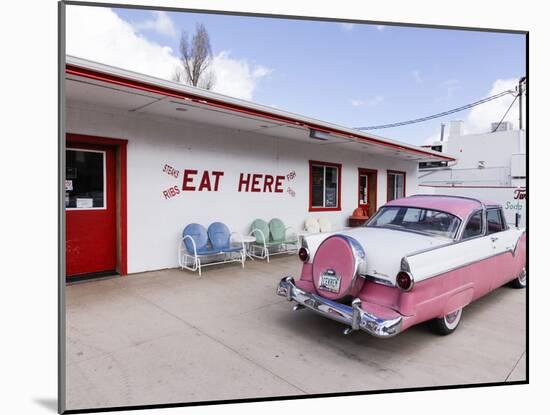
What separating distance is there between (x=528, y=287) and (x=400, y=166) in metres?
9.76

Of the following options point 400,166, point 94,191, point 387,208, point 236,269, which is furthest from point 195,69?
point 400,166

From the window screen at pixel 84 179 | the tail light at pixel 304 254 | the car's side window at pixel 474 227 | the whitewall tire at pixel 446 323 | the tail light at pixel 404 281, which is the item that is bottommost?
the whitewall tire at pixel 446 323

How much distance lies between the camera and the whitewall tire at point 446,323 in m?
3.49

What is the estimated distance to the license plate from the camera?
323cm

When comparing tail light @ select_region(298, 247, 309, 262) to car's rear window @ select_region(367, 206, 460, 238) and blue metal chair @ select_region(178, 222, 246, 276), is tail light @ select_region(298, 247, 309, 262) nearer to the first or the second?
car's rear window @ select_region(367, 206, 460, 238)

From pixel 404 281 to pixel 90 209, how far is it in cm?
477

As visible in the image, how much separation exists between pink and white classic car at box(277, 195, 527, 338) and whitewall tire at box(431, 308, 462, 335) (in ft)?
0.03

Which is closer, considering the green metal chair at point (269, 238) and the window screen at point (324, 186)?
the green metal chair at point (269, 238)

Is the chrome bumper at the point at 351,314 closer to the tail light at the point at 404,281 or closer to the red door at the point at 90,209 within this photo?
the tail light at the point at 404,281

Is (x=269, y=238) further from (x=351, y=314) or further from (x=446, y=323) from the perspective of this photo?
(x=351, y=314)

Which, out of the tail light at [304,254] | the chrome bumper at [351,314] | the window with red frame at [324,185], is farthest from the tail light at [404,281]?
the window with red frame at [324,185]

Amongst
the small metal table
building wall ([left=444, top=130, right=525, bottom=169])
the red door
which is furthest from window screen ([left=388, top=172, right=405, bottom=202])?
the red door

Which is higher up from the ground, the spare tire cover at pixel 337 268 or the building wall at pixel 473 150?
the building wall at pixel 473 150

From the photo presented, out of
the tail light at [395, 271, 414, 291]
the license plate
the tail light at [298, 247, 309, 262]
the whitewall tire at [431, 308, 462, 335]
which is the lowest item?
the whitewall tire at [431, 308, 462, 335]
